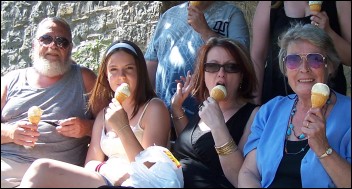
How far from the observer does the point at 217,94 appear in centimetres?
331

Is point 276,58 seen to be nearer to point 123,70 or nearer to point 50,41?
point 123,70

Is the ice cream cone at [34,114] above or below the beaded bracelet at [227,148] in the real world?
above

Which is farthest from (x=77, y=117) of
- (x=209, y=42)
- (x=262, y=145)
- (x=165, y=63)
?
(x=262, y=145)

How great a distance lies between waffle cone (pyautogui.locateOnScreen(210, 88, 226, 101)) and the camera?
10.8 ft

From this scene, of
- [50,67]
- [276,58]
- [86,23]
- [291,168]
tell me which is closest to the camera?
[291,168]

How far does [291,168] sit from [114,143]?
1182 millimetres

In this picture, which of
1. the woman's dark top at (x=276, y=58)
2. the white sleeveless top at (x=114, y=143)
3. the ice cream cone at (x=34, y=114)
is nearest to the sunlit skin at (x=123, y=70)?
the white sleeveless top at (x=114, y=143)

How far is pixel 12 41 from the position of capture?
6.40m

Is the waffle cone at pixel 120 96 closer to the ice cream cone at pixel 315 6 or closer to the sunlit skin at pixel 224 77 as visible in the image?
the sunlit skin at pixel 224 77

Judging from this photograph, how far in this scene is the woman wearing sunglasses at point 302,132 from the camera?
2637mm

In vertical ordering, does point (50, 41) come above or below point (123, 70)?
above

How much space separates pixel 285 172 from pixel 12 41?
428 centimetres

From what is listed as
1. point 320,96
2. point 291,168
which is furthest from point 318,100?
point 291,168

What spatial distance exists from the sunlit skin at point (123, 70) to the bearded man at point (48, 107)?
0.46m
